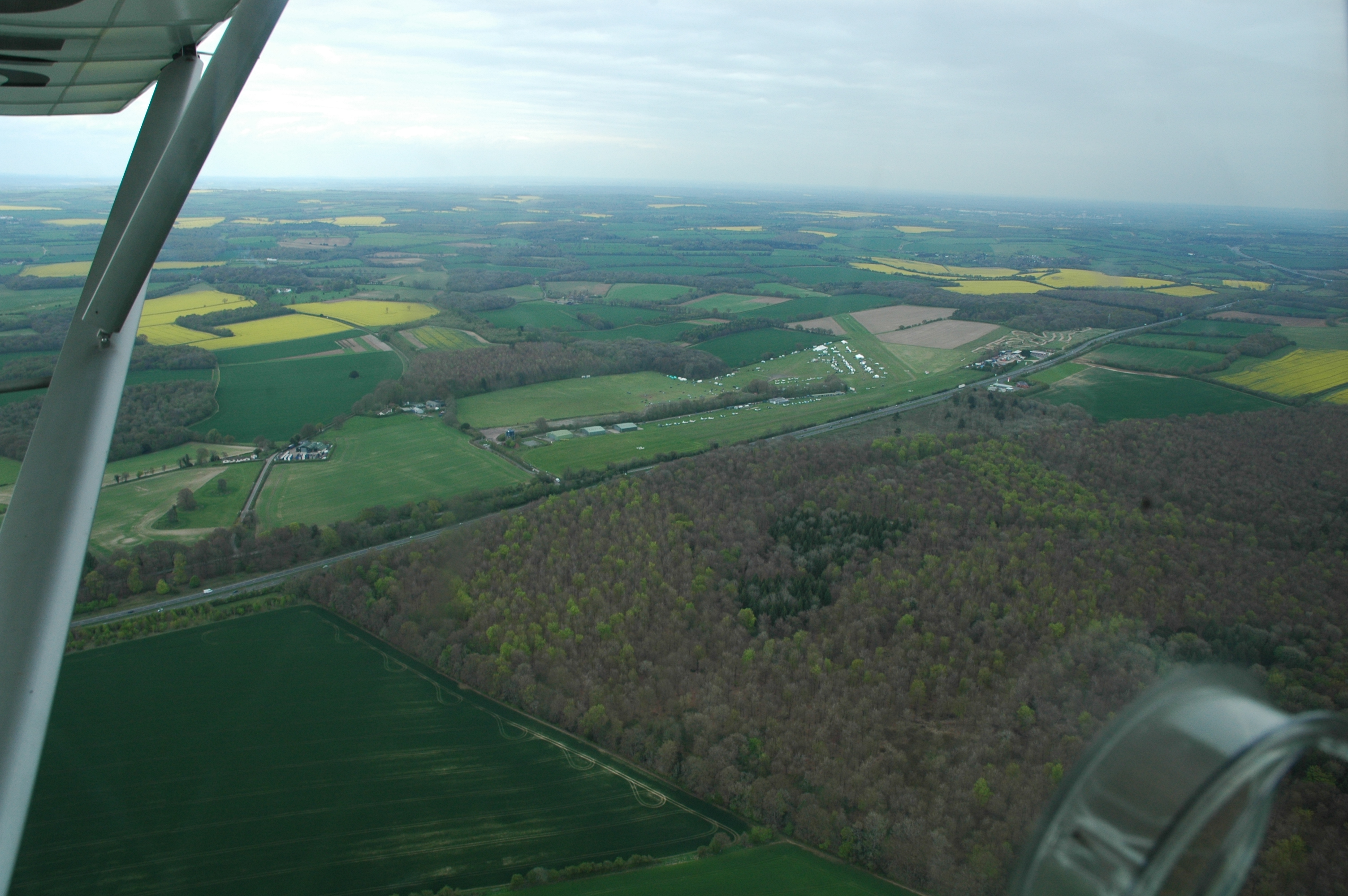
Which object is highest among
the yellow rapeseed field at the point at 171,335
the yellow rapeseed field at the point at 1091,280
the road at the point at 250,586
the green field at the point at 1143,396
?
the yellow rapeseed field at the point at 1091,280

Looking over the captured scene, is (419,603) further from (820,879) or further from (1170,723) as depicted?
(1170,723)

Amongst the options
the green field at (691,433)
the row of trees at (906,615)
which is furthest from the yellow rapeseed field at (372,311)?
the row of trees at (906,615)

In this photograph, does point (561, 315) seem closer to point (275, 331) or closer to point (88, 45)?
point (275, 331)

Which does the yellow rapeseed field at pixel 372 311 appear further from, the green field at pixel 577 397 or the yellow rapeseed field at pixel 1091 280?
the yellow rapeseed field at pixel 1091 280

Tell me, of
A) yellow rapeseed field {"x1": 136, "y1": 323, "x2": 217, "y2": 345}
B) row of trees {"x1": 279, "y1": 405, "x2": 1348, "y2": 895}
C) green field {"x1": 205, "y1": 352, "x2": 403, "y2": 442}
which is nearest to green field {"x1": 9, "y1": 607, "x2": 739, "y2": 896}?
row of trees {"x1": 279, "y1": 405, "x2": 1348, "y2": 895}

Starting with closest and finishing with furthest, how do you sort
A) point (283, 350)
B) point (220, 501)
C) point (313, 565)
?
point (313, 565), point (220, 501), point (283, 350)

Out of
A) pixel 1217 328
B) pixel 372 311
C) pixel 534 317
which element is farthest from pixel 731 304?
pixel 1217 328
